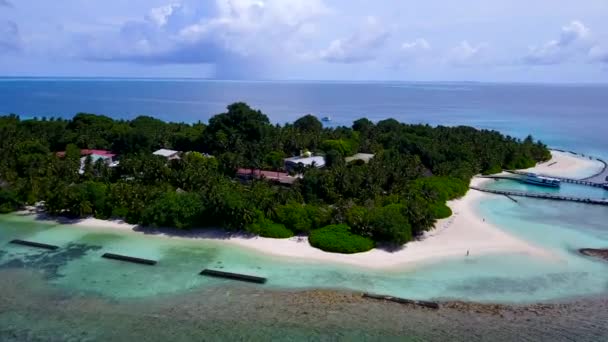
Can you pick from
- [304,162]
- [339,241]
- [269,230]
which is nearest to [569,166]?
[304,162]

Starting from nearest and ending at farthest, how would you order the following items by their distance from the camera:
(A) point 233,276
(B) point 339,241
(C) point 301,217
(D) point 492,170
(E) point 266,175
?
(A) point 233,276, (B) point 339,241, (C) point 301,217, (E) point 266,175, (D) point 492,170

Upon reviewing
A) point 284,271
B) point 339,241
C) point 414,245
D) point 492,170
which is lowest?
point 284,271

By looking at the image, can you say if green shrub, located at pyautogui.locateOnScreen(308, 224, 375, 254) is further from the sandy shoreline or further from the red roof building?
the red roof building

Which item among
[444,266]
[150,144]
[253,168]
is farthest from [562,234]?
[150,144]

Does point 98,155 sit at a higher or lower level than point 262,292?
higher

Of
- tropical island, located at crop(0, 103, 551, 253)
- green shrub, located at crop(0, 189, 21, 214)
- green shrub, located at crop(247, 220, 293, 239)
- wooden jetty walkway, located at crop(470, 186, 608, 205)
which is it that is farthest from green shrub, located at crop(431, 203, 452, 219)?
green shrub, located at crop(0, 189, 21, 214)

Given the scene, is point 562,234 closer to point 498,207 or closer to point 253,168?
point 498,207

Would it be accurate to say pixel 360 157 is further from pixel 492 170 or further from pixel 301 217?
pixel 301 217
